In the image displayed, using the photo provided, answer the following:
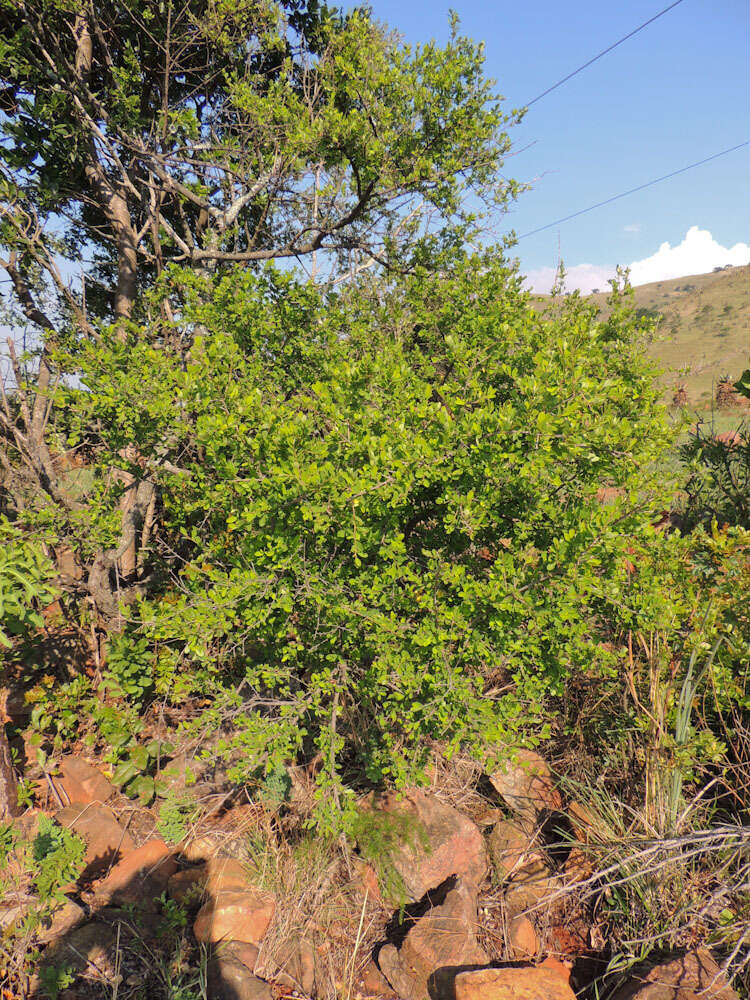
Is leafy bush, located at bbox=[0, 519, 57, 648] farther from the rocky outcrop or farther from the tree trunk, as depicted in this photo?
the rocky outcrop

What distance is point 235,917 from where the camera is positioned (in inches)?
124

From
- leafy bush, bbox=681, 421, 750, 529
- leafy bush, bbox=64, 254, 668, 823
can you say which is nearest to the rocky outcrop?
leafy bush, bbox=64, 254, 668, 823

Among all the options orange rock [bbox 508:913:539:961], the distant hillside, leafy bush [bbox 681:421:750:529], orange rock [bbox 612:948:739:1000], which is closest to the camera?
orange rock [bbox 612:948:739:1000]

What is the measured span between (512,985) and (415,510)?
245 cm

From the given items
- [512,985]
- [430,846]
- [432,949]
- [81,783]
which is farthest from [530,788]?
[81,783]

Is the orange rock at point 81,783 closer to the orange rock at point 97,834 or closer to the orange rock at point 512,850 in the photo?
the orange rock at point 97,834

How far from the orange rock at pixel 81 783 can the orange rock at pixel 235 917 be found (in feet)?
4.48

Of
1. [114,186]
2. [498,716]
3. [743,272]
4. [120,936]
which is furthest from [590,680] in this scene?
[743,272]

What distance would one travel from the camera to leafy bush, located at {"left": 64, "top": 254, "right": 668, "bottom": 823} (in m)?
2.72

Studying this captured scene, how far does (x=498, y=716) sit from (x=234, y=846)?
2.12 meters

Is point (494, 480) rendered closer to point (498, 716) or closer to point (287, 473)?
point (287, 473)

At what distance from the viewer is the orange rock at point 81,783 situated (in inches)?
160

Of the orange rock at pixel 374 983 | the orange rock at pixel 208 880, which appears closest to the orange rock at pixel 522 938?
the orange rock at pixel 374 983

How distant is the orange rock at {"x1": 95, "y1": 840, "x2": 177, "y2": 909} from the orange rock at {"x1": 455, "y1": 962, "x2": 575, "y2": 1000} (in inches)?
77.1
